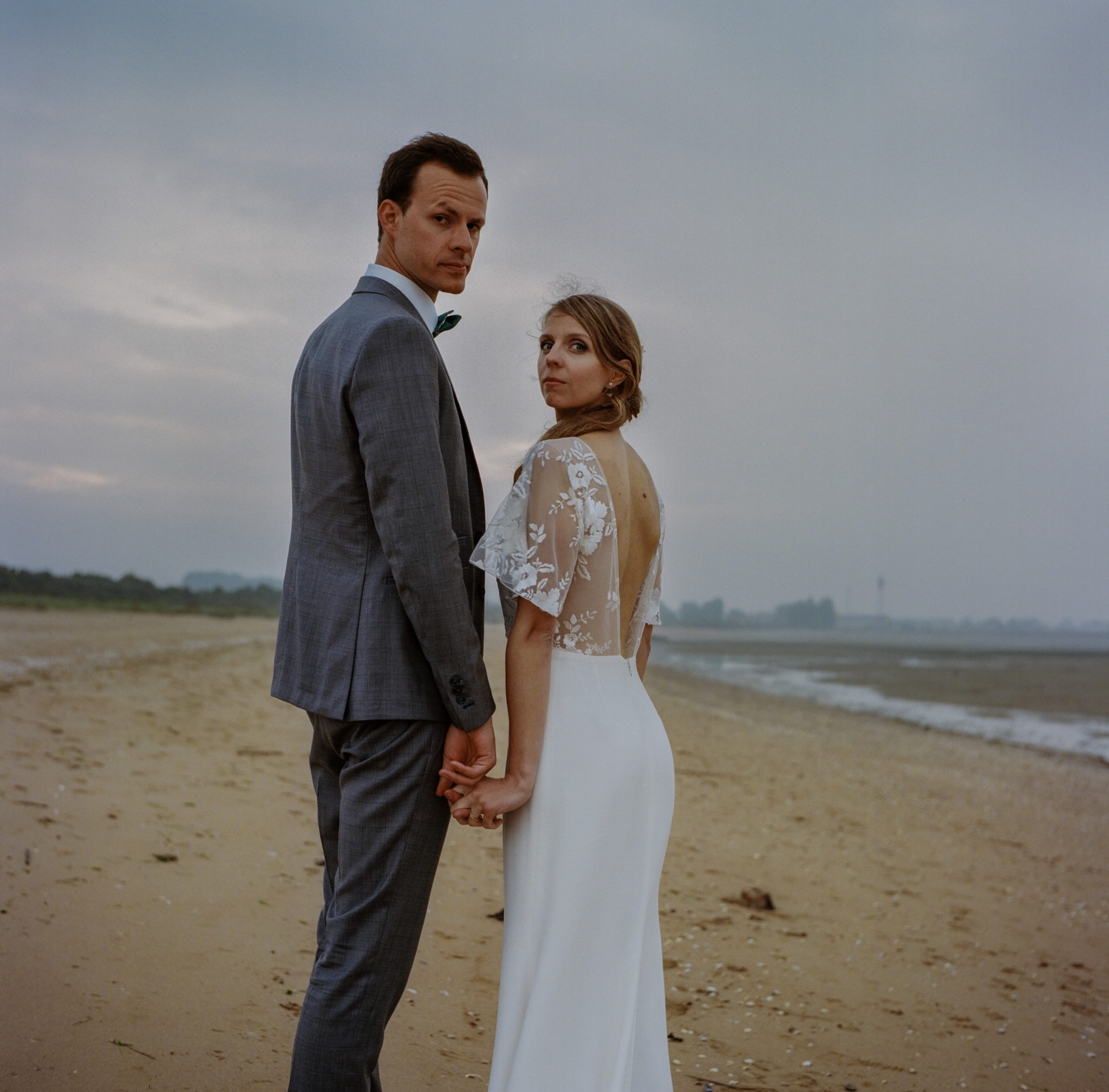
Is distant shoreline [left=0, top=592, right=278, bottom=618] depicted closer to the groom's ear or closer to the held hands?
the groom's ear

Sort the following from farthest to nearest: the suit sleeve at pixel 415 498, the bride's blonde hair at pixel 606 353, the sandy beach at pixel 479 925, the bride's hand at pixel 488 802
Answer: the sandy beach at pixel 479 925 → the bride's blonde hair at pixel 606 353 → the bride's hand at pixel 488 802 → the suit sleeve at pixel 415 498

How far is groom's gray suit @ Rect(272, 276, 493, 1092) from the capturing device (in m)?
1.94

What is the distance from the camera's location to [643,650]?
280cm

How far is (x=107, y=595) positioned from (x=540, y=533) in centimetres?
3432

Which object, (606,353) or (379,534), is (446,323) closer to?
(606,353)

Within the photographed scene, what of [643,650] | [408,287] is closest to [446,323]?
[408,287]

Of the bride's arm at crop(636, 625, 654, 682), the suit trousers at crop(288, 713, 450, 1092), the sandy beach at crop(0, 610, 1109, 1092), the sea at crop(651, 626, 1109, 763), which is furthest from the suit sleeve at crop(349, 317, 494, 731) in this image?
the sea at crop(651, 626, 1109, 763)

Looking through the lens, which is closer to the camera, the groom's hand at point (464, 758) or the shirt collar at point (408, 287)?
the groom's hand at point (464, 758)

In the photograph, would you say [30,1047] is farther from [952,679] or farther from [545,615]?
[952,679]

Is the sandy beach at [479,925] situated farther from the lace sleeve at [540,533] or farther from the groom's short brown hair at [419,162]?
the groom's short brown hair at [419,162]

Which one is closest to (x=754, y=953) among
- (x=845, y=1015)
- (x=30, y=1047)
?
(x=845, y=1015)

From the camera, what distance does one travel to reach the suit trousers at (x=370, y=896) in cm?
194

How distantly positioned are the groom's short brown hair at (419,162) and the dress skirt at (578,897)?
3.81ft

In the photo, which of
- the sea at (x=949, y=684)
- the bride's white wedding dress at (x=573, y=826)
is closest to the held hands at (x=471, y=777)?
the bride's white wedding dress at (x=573, y=826)
